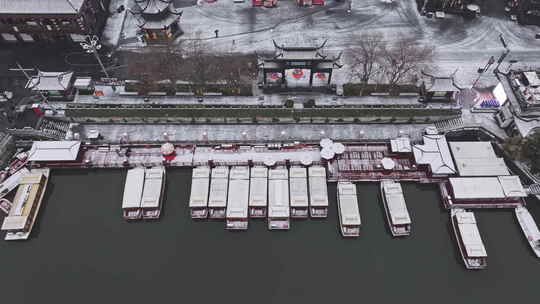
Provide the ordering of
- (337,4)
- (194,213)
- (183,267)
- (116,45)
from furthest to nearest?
1. (337,4)
2. (116,45)
3. (194,213)
4. (183,267)

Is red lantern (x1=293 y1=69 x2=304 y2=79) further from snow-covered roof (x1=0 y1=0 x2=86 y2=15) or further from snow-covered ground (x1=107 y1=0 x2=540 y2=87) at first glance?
snow-covered roof (x1=0 y1=0 x2=86 y2=15)

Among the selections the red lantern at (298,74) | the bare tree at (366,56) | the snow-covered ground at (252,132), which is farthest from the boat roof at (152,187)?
the bare tree at (366,56)

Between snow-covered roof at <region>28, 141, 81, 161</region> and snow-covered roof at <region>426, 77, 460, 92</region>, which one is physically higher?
snow-covered roof at <region>426, 77, 460, 92</region>

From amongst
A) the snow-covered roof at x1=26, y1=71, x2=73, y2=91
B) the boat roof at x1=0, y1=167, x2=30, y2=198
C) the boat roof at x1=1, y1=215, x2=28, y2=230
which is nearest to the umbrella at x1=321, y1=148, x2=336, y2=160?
the boat roof at x1=1, y1=215, x2=28, y2=230

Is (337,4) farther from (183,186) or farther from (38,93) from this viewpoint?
(38,93)

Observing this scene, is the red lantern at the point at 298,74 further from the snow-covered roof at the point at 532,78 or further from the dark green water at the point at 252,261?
the snow-covered roof at the point at 532,78

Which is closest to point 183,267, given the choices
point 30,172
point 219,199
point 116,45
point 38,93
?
point 219,199
